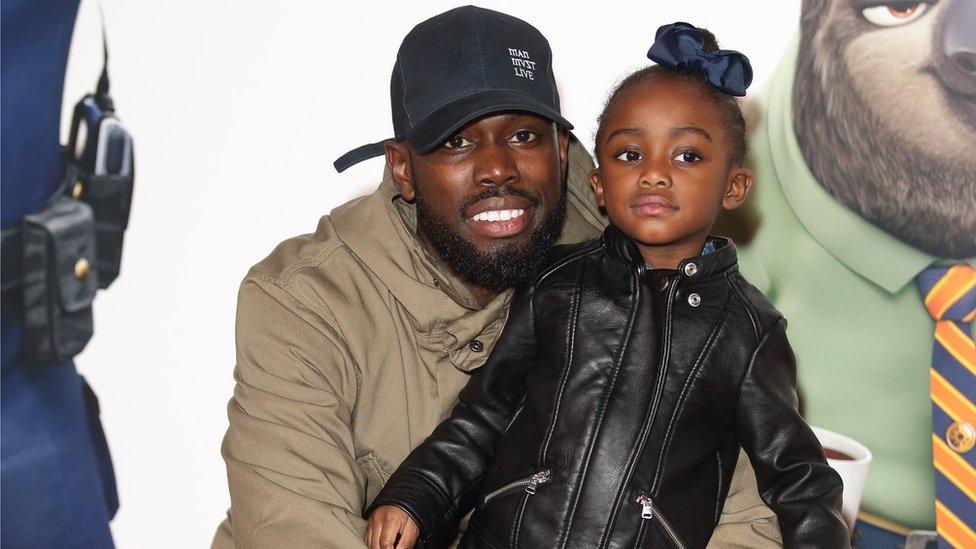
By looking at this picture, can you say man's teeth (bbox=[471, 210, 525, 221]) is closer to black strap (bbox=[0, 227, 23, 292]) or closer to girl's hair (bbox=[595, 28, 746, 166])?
girl's hair (bbox=[595, 28, 746, 166])

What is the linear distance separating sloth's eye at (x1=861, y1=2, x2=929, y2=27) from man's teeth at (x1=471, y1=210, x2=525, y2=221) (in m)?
1.12

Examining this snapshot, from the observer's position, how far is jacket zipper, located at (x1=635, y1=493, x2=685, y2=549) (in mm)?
1770

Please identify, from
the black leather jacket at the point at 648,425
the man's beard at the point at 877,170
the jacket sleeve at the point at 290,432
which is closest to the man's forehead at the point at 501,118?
the black leather jacket at the point at 648,425

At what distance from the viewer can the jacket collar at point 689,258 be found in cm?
181

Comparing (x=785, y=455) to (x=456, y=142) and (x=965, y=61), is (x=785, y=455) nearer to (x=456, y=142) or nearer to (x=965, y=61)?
(x=456, y=142)

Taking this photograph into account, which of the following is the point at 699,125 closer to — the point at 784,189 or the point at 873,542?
the point at 784,189

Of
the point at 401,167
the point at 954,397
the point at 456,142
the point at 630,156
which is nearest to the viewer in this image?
the point at 630,156

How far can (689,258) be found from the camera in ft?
6.00

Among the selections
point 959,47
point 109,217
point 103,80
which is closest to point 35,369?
point 109,217

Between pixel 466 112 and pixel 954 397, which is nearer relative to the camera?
pixel 466 112

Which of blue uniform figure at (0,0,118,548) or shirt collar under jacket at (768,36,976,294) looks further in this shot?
shirt collar under jacket at (768,36,976,294)

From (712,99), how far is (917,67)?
3.14 feet

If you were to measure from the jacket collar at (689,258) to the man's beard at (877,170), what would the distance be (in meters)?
0.84

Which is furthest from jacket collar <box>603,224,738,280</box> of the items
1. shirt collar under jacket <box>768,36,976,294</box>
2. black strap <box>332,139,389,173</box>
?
shirt collar under jacket <box>768,36,976,294</box>
